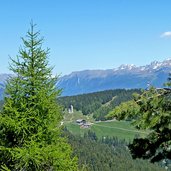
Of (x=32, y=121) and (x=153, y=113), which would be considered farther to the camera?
(x=32, y=121)

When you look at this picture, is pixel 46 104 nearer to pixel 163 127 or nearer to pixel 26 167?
pixel 26 167

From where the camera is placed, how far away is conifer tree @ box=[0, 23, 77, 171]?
50.9ft

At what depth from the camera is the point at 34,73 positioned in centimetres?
1695

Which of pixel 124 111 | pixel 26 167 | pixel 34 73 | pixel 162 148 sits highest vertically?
pixel 34 73

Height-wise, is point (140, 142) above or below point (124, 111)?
below

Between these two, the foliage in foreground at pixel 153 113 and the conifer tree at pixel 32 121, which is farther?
the conifer tree at pixel 32 121

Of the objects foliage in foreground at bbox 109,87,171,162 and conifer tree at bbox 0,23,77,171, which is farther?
conifer tree at bbox 0,23,77,171

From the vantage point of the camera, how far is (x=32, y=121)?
52.6 feet

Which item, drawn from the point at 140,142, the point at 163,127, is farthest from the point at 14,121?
the point at 163,127

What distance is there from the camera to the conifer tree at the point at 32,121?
15.5 meters

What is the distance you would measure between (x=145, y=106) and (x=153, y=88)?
570 millimetres

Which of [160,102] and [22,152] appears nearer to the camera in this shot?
[160,102]

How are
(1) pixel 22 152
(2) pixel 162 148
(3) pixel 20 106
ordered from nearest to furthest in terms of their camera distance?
(2) pixel 162 148 → (1) pixel 22 152 → (3) pixel 20 106


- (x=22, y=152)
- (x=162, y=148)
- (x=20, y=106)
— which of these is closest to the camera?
(x=162, y=148)
